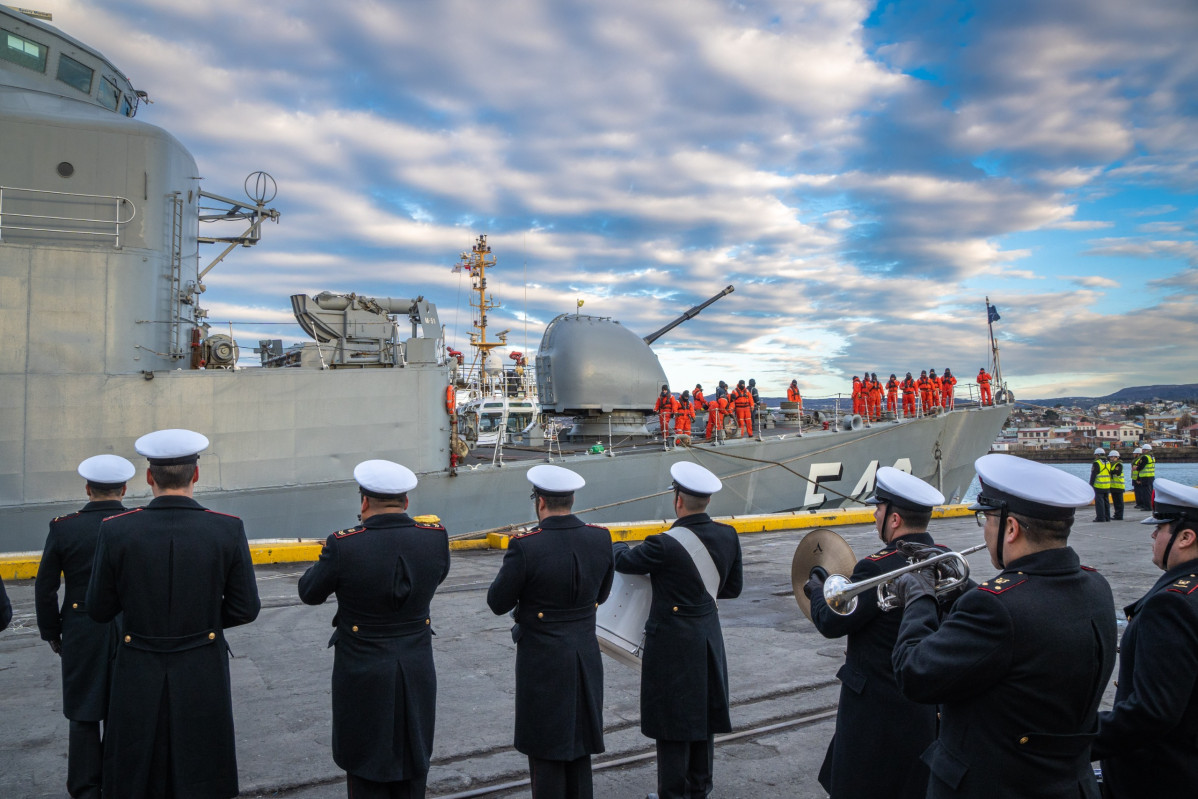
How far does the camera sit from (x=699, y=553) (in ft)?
11.6

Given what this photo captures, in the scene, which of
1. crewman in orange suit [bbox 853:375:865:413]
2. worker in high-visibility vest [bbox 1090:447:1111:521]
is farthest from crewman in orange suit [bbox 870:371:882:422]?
worker in high-visibility vest [bbox 1090:447:1111:521]

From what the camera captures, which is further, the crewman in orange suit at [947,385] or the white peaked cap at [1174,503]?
the crewman in orange suit at [947,385]

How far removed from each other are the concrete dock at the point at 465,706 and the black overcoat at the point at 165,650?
0.78 m

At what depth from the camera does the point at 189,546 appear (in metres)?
2.93

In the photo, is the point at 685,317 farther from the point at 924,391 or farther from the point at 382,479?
the point at 382,479

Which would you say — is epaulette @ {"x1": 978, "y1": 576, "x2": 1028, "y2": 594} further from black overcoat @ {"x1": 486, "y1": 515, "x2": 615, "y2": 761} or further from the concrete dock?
black overcoat @ {"x1": 486, "y1": 515, "x2": 615, "y2": 761}

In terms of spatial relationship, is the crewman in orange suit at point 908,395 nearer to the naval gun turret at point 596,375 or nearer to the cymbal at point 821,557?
the naval gun turret at point 596,375

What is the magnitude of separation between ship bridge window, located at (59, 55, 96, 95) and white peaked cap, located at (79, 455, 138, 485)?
348 inches

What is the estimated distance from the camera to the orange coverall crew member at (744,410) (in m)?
15.2

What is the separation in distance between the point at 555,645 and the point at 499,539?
297 inches

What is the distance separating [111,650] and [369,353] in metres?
8.38

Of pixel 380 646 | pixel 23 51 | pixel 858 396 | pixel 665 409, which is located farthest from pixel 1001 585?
pixel 858 396

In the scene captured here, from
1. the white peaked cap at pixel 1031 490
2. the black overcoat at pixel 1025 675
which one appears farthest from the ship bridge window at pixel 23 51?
the black overcoat at pixel 1025 675

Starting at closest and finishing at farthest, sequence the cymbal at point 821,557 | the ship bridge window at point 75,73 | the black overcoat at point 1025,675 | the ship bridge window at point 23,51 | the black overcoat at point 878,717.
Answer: the black overcoat at point 1025,675 < the black overcoat at point 878,717 < the cymbal at point 821,557 < the ship bridge window at point 23,51 < the ship bridge window at point 75,73
